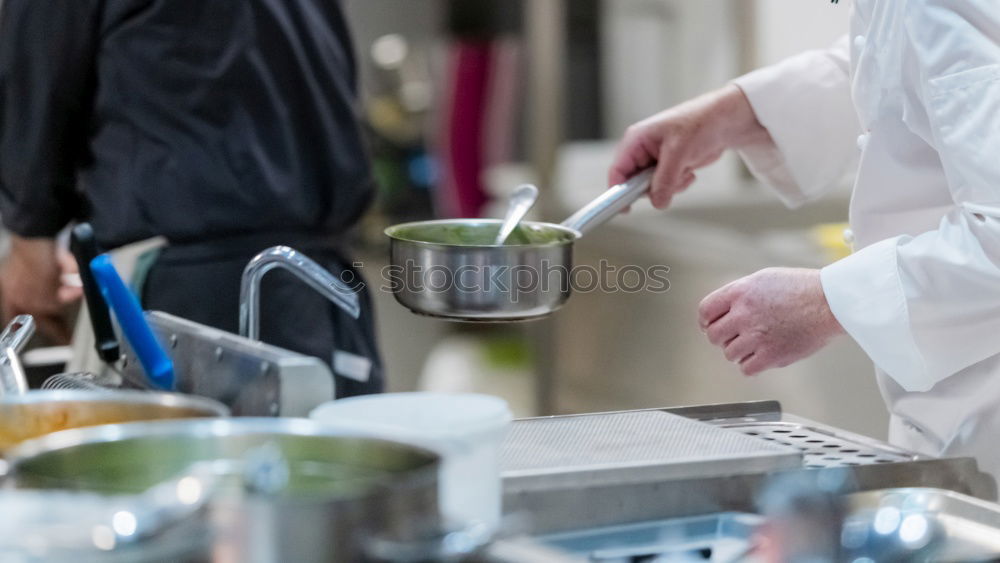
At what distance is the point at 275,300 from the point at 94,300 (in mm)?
621

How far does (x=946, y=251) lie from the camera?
1047 millimetres

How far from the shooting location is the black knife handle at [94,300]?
1148 mm

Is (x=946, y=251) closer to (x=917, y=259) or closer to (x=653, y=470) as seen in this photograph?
(x=917, y=259)

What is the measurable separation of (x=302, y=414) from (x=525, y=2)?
7.68ft

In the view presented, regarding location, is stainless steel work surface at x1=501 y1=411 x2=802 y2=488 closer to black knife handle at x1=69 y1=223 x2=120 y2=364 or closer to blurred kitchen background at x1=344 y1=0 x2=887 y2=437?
black knife handle at x1=69 y1=223 x2=120 y2=364

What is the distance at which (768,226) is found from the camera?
288 cm

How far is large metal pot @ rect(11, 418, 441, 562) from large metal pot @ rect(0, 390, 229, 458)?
0.12 meters

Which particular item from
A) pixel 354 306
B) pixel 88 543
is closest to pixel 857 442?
pixel 354 306

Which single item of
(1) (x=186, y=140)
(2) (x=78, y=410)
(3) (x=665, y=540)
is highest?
(1) (x=186, y=140)

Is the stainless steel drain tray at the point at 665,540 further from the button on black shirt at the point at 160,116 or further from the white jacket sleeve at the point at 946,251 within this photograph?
the button on black shirt at the point at 160,116

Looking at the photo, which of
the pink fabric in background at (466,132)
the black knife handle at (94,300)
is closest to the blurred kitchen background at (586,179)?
the pink fabric in background at (466,132)

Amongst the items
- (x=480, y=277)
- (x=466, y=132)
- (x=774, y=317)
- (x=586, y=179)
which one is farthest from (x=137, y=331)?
(x=466, y=132)

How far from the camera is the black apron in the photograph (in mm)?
1731

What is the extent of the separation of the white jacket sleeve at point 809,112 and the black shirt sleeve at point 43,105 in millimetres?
867
